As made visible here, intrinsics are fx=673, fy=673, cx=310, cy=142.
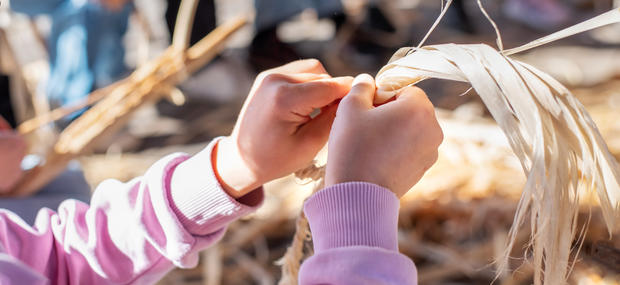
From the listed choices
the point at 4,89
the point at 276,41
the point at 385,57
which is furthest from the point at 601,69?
the point at 4,89

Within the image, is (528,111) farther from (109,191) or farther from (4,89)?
(4,89)

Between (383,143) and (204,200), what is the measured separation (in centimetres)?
18

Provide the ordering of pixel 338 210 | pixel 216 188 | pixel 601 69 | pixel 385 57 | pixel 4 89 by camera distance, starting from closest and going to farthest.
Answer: pixel 338 210, pixel 216 188, pixel 4 89, pixel 601 69, pixel 385 57

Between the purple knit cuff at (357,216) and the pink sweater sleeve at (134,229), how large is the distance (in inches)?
5.5

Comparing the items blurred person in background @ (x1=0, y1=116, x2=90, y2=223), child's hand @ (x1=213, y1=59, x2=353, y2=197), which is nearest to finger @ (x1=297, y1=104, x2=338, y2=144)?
child's hand @ (x1=213, y1=59, x2=353, y2=197)

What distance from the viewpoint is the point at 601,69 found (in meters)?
1.88

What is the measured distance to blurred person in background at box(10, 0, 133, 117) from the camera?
5.54 ft

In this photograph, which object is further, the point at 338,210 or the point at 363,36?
the point at 363,36

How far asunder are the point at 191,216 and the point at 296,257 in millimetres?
91

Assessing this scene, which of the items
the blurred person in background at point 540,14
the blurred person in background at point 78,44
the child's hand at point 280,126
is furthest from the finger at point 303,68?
the blurred person in background at point 540,14

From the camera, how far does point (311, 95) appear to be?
458 millimetres

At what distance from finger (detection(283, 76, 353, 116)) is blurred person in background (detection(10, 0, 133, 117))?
132 centimetres

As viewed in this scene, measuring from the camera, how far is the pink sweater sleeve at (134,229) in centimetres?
53

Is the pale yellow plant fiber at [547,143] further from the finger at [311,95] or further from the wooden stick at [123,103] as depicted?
the wooden stick at [123,103]
